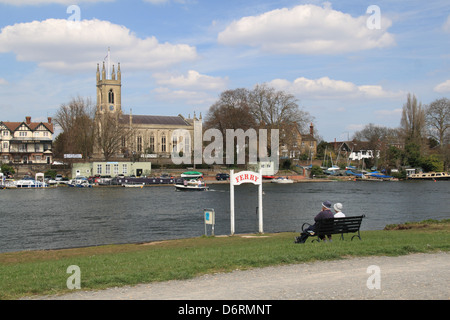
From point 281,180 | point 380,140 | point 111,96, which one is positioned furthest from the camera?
point 111,96

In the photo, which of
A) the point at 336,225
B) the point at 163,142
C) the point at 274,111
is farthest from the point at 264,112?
the point at 336,225

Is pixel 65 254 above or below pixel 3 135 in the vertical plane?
below

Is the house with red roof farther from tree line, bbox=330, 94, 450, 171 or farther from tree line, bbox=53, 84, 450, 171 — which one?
tree line, bbox=330, 94, 450, 171

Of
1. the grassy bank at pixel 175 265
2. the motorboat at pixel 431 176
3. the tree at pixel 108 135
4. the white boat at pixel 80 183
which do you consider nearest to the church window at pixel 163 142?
the tree at pixel 108 135

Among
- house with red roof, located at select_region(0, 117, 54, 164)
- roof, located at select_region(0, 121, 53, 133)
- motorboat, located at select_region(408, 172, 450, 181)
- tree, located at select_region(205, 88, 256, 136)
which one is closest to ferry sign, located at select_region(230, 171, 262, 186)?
tree, located at select_region(205, 88, 256, 136)

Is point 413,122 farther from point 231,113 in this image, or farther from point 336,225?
point 336,225

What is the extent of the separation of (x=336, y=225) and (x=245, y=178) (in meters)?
10.1

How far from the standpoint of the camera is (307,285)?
9953 millimetres

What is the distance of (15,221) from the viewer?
40406mm

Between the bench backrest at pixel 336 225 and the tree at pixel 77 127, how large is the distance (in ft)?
297

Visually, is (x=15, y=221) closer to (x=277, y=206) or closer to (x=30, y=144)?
(x=277, y=206)
